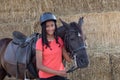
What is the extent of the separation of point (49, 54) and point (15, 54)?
1.33m

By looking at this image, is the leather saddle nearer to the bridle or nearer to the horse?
the horse

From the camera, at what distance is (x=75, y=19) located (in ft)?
23.2

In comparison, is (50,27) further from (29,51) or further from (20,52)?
(20,52)

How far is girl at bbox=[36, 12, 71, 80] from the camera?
12.5ft

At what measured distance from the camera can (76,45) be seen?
399 cm

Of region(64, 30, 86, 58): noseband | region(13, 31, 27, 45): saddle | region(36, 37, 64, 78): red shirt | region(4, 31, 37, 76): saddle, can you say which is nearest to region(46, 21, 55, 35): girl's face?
region(36, 37, 64, 78): red shirt

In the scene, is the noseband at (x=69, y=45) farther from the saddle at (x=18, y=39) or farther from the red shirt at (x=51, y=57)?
the saddle at (x=18, y=39)

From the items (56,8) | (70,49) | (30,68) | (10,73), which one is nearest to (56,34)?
(70,49)

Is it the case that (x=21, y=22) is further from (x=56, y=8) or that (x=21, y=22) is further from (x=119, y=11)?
(x=119, y=11)

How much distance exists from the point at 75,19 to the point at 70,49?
10.2 ft

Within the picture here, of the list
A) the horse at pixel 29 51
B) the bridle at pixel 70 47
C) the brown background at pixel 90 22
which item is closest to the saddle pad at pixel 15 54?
the horse at pixel 29 51

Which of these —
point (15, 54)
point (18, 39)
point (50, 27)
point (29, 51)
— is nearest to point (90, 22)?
point (18, 39)

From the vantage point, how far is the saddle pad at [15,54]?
481 centimetres

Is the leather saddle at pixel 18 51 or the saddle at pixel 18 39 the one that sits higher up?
the saddle at pixel 18 39
